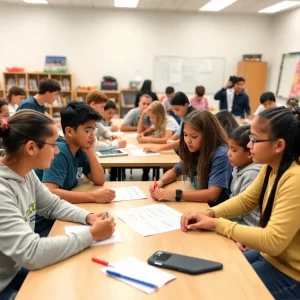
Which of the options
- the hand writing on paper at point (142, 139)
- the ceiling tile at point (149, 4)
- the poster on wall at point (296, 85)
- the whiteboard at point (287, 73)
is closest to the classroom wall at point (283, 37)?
the whiteboard at point (287, 73)

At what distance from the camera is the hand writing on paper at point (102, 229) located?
1.36 m

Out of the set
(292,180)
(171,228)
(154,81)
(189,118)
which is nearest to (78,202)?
(171,228)

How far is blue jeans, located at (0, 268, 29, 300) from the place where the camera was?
1265 millimetres

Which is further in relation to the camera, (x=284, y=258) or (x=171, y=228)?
(x=171, y=228)

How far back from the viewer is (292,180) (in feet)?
4.24

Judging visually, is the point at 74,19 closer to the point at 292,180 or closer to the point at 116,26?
the point at 116,26

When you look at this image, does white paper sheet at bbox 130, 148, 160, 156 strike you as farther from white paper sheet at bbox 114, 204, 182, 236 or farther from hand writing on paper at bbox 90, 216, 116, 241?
hand writing on paper at bbox 90, 216, 116, 241

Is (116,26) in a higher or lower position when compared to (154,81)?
higher

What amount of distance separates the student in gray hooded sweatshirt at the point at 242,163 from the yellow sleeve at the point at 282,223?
0.52 m

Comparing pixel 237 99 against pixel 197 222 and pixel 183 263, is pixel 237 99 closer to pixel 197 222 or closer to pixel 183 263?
pixel 197 222

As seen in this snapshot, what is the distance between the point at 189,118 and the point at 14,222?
4.05 ft

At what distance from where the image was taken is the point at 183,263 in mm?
1209

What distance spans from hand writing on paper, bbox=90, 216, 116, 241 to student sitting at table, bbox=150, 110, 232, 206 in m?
0.53

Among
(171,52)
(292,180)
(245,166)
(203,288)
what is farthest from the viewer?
(171,52)
